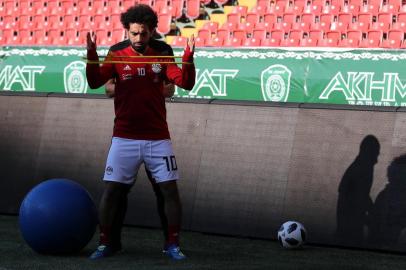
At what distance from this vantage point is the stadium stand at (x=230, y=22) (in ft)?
53.7

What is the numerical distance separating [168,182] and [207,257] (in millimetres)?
715

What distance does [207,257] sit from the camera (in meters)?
7.36

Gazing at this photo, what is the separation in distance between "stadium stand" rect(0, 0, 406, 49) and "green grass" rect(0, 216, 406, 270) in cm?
828

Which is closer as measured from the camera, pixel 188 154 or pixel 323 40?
pixel 188 154

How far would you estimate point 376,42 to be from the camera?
1614 centimetres

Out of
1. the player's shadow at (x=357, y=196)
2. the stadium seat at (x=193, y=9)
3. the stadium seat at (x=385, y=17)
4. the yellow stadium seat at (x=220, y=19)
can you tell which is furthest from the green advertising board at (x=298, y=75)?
the player's shadow at (x=357, y=196)

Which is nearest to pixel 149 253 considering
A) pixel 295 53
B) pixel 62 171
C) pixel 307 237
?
pixel 307 237

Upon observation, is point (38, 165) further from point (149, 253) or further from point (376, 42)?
point (376, 42)

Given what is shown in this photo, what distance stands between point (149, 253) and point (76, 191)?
82cm

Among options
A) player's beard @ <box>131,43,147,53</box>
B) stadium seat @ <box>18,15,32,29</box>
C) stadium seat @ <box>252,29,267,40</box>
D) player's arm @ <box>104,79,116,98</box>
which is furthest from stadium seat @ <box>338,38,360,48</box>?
player's beard @ <box>131,43,147,53</box>

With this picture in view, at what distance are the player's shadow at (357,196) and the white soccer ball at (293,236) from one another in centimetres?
48

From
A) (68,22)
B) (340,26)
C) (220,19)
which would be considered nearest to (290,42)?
(340,26)

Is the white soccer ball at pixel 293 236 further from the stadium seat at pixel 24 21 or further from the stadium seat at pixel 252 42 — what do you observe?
the stadium seat at pixel 24 21

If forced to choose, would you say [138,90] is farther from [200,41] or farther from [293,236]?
[200,41]
